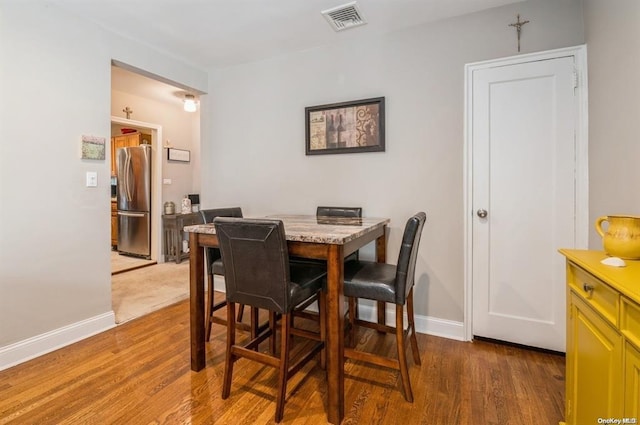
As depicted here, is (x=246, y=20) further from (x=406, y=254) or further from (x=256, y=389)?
(x=256, y=389)

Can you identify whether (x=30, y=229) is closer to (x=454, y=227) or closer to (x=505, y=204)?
(x=454, y=227)

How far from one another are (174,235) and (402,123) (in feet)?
12.6

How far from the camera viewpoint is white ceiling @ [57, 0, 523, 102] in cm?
222

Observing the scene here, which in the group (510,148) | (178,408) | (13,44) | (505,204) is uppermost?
(13,44)

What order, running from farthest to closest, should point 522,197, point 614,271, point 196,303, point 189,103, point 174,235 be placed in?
1. point 174,235
2. point 189,103
3. point 522,197
4. point 196,303
5. point 614,271

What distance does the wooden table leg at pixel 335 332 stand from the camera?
1.51 metres

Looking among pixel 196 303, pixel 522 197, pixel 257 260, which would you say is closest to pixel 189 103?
pixel 196 303

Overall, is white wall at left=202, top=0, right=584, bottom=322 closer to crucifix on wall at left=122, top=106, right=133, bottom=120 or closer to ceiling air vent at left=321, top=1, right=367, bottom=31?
ceiling air vent at left=321, top=1, right=367, bottom=31

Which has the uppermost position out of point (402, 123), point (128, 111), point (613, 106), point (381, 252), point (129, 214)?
point (128, 111)

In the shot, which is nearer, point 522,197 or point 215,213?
point 522,197

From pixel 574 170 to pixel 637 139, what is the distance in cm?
72

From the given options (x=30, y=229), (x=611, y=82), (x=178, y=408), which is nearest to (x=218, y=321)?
(x=178, y=408)

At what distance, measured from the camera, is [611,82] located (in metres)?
1.65

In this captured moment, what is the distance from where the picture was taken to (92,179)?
247 centimetres
